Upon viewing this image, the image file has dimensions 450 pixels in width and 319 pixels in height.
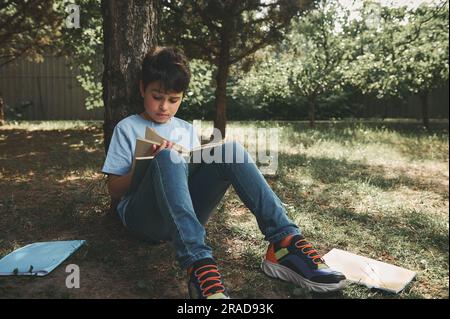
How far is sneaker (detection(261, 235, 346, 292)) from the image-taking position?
6.77ft

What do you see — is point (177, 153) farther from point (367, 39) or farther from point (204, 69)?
point (367, 39)

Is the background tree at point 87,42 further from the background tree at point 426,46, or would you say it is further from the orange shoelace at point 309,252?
the orange shoelace at point 309,252

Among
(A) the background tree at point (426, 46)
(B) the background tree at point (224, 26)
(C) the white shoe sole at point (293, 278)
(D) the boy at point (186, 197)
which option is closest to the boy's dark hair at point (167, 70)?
(D) the boy at point (186, 197)

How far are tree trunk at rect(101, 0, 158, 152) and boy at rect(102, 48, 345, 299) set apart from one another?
402 millimetres

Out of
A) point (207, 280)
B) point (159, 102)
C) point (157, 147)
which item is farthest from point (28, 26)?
point (207, 280)

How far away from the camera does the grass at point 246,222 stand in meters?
2.19

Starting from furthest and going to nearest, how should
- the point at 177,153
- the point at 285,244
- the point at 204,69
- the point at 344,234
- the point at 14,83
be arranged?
the point at 14,83, the point at 204,69, the point at 344,234, the point at 285,244, the point at 177,153

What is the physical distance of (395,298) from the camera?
209 cm

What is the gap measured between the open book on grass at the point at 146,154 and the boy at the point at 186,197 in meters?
0.04

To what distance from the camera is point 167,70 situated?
2.35 metres

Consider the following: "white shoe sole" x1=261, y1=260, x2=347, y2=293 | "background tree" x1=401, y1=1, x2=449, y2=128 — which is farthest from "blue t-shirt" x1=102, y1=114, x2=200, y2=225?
"background tree" x1=401, y1=1, x2=449, y2=128
